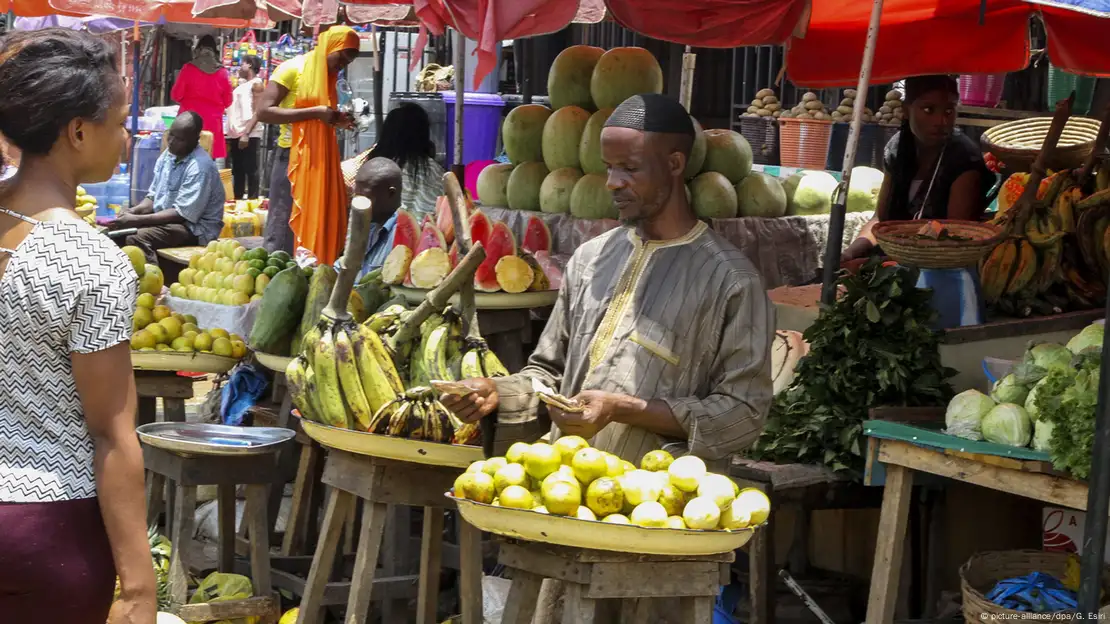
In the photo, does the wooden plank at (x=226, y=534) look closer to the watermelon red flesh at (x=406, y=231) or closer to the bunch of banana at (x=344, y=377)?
the bunch of banana at (x=344, y=377)

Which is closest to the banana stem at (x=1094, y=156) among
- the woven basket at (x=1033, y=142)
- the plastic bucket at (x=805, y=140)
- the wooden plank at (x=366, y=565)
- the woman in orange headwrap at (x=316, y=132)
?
the woven basket at (x=1033, y=142)

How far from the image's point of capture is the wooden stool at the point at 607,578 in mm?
3045

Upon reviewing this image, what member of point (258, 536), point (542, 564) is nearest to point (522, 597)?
point (542, 564)

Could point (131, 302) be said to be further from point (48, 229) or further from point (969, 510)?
point (969, 510)

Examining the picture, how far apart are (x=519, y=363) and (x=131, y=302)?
2.92 m

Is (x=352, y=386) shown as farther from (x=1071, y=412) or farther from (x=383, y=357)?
(x=1071, y=412)

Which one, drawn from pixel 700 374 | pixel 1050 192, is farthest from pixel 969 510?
pixel 700 374

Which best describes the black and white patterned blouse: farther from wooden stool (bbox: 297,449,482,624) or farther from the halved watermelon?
the halved watermelon

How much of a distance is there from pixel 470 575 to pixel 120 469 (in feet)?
5.91

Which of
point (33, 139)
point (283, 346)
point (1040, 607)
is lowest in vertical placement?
point (1040, 607)

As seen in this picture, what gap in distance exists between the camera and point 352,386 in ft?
13.5

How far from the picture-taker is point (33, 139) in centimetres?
242

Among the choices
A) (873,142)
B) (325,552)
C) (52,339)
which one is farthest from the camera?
(873,142)

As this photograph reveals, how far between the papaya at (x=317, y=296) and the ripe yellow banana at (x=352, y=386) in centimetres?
126
